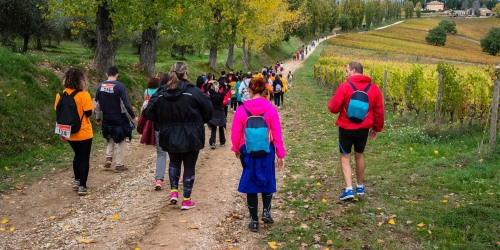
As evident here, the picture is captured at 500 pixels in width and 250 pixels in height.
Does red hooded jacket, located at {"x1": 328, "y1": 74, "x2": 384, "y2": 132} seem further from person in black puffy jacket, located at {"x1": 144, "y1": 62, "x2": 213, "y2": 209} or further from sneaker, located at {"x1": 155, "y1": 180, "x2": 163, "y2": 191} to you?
sneaker, located at {"x1": 155, "y1": 180, "x2": 163, "y2": 191}

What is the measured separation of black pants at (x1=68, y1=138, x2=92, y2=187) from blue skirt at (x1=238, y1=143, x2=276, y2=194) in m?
3.46

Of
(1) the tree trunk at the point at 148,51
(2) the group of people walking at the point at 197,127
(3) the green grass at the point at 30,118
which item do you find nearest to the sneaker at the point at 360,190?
(2) the group of people walking at the point at 197,127

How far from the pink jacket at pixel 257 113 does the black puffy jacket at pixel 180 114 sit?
1059mm

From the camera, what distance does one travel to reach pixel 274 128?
5.99m

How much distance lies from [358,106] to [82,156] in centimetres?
497

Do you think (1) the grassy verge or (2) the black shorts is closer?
(1) the grassy verge

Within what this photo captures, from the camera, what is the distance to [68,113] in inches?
301

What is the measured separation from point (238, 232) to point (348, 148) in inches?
90.0

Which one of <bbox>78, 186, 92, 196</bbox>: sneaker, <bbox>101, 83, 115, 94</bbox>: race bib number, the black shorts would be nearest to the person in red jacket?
the black shorts

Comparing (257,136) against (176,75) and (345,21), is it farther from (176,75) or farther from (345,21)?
(345,21)

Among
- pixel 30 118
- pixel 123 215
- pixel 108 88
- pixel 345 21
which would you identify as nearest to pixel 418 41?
pixel 345 21

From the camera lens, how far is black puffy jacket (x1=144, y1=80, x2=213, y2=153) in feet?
22.2

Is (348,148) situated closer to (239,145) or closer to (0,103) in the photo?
(239,145)

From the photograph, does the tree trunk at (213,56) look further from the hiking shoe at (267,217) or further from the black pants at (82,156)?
the hiking shoe at (267,217)
